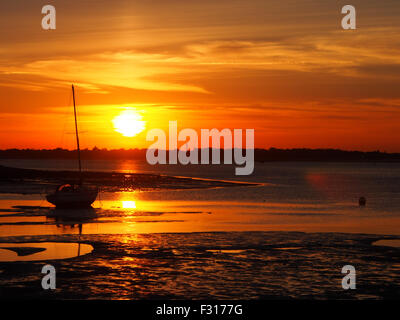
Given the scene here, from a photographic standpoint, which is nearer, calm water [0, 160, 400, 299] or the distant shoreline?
calm water [0, 160, 400, 299]

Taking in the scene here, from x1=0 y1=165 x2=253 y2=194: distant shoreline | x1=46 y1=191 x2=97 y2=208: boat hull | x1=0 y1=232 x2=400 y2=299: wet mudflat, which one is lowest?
x1=0 y1=232 x2=400 y2=299: wet mudflat

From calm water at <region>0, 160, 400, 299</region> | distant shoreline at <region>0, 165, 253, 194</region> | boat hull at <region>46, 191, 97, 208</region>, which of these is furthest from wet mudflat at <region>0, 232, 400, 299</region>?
distant shoreline at <region>0, 165, 253, 194</region>

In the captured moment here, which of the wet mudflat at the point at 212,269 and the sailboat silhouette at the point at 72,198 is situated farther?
the sailboat silhouette at the point at 72,198

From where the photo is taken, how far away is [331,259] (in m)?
24.5

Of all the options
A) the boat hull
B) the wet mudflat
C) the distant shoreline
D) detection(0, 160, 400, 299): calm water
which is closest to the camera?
the wet mudflat

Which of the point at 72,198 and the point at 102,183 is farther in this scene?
the point at 102,183

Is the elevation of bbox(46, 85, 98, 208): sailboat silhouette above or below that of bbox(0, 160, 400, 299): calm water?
above

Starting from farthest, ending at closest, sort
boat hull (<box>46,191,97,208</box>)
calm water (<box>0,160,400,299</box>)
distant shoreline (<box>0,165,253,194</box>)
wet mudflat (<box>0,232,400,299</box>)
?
1. distant shoreline (<box>0,165,253,194</box>)
2. boat hull (<box>46,191,97,208</box>)
3. calm water (<box>0,160,400,299</box>)
4. wet mudflat (<box>0,232,400,299</box>)

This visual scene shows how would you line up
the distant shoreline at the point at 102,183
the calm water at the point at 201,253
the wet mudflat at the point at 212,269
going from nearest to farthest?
the wet mudflat at the point at 212,269, the calm water at the point at 201,253, the distant shoreline at the point at 102,183

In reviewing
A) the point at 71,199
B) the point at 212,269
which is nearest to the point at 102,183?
the point at 71,199

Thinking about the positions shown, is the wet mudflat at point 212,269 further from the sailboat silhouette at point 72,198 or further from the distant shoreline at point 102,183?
the distant shoreline at point 102,183

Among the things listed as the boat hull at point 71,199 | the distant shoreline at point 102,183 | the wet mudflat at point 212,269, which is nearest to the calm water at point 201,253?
the wet mudflat at point 212,269

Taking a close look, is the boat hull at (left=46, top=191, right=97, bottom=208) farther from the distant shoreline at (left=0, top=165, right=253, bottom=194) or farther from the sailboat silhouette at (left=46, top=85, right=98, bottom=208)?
the distant shoreline at (left=0, top=165, right=253, bottom=194)

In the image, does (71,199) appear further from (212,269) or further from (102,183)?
(102,183)
